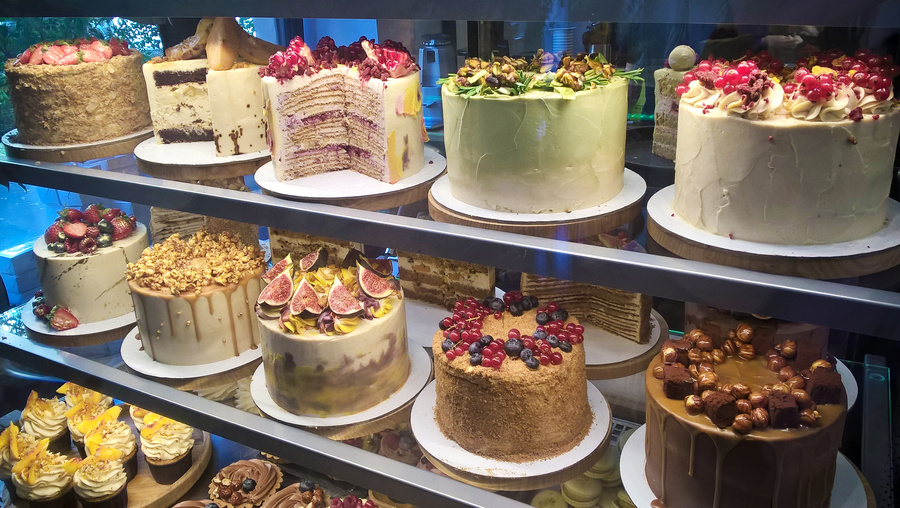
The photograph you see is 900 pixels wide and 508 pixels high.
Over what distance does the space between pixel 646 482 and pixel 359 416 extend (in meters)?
→ 0.89

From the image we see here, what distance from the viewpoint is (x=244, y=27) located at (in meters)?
2.46

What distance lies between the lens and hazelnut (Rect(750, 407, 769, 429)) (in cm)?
157

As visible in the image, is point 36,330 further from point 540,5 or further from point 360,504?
point 540,5

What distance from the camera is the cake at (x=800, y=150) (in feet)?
4.67

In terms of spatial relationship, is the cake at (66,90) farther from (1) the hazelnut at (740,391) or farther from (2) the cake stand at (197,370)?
(1) the hazelnut at (740,391)

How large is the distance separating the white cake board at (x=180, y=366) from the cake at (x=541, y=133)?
120cm

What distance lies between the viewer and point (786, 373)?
1709mm

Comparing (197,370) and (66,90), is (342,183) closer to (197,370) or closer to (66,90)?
(197,370)

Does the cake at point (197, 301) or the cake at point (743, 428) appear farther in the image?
the cake at point (197, 301)

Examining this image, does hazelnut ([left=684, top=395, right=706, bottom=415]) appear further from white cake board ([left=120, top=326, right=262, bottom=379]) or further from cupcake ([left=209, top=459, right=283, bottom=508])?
cupcake ([left=209, top=459, right=283, bottom=508])

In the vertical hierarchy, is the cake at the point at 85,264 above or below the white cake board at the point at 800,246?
below

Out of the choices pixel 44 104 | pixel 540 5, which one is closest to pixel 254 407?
pixel 44 104

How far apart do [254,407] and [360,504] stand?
0.52m

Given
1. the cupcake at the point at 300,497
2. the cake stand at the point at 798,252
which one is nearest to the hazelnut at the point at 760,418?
the cake stand at the point at 798,252
